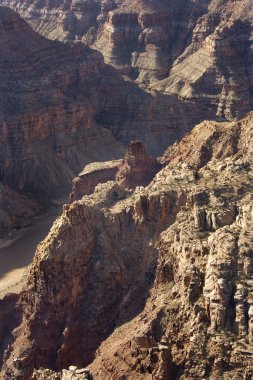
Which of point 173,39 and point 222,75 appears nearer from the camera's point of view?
point 222,75

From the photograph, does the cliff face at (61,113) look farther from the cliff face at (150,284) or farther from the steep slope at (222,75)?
the cliff face at (150,284)

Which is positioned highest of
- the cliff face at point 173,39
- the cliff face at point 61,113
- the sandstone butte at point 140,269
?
the cliff face at point 173,39

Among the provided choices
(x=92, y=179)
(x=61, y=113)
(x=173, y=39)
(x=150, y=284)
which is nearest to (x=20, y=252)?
(x=92, y=179)

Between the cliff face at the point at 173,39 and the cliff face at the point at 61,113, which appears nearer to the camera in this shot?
the cliff face at the point at 61,113

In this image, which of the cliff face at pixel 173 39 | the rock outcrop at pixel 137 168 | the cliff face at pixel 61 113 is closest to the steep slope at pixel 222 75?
the cliff face at pixel 173 39

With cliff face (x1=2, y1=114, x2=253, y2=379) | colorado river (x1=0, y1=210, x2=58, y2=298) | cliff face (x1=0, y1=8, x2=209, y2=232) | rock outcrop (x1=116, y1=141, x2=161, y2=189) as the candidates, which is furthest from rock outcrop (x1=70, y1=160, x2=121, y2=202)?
cliff face (x1=2, y1=114, x2=253, y2=379)

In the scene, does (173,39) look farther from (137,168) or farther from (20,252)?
(137,168)

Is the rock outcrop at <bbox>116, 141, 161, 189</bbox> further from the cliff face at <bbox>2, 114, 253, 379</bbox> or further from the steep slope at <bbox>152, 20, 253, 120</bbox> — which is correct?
the steep slope at <bbox>152, 20, 253, 120</bbox>
